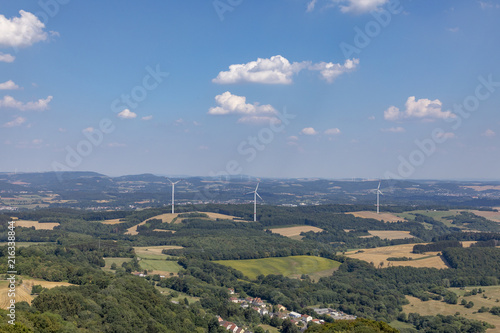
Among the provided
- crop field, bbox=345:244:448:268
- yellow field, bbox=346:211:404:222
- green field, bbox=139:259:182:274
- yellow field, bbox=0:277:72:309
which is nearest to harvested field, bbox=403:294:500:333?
crop field, bbox=345:244:448:268

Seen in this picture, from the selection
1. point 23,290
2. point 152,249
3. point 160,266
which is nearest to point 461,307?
point 160,266

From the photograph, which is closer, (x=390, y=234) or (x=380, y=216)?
(x=390, y=234)

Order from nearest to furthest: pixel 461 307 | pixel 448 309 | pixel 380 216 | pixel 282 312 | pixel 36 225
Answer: pixel 282 312 < pixel 448 309 < pixel 461 307 < pixel 36 225 < pixel 380 216

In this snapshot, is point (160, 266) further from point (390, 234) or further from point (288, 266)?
point (390, 234)

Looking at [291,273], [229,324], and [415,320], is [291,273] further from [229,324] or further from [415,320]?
[229,324]

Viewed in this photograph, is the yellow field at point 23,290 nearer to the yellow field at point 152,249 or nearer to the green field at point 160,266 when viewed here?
the green field at point 160,266
